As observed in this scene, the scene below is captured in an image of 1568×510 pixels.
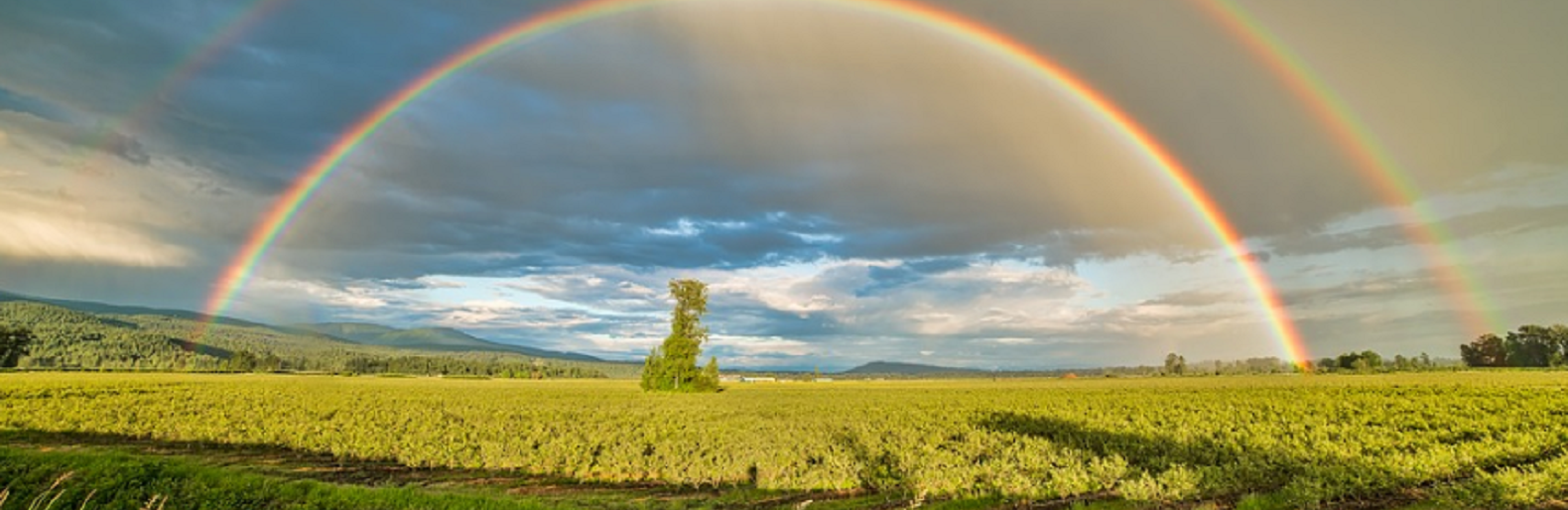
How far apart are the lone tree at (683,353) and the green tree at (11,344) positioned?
163524mm

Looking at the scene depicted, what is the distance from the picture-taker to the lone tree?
105 metres

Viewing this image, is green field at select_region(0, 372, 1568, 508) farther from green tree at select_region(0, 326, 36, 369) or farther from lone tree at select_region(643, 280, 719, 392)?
green tree at select_region(0, 326, 36, 369)

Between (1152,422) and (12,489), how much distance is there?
58188 mm

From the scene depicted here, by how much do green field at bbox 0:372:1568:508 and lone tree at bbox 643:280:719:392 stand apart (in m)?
48.9

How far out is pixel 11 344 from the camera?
166m

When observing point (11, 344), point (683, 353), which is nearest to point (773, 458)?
point (683, 353)

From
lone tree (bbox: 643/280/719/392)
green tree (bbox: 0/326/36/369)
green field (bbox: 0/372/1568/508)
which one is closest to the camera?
green field (bbox: 0/372/1568/508)

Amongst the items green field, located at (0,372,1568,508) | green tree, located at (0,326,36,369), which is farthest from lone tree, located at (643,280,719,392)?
green tree, located at (0,326,36,369)

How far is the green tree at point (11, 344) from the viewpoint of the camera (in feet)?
536

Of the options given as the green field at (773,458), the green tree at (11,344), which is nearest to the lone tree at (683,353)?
the green field at (773,458)

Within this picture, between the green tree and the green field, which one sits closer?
the green field

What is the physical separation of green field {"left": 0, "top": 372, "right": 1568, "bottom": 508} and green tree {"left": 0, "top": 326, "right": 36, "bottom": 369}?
159 m

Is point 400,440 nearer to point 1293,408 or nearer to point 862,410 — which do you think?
point 862,410

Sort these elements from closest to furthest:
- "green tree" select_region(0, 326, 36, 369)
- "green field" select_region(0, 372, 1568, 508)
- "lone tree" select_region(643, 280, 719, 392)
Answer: "green field" select_region(0, 372, 1568, 508)
"lone tree" select_region(643, 280, 719, 392)
"green tree" select_region(0, 326, 36, 369)
